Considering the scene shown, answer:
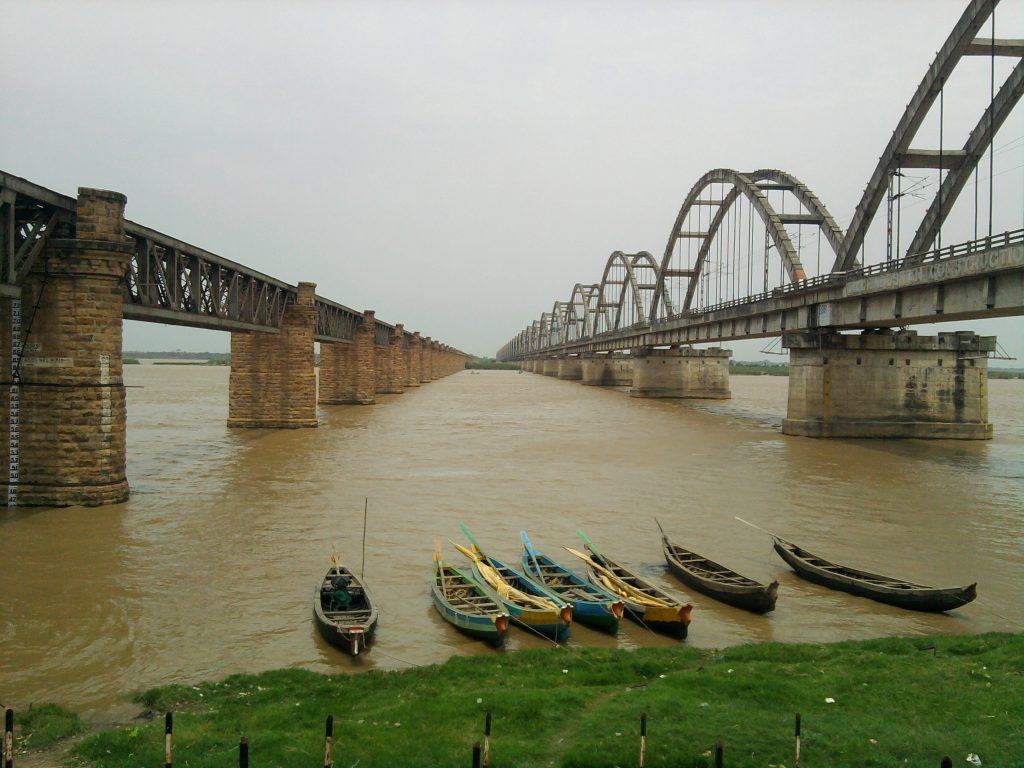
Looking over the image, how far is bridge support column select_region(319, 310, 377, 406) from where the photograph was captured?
6309 cm

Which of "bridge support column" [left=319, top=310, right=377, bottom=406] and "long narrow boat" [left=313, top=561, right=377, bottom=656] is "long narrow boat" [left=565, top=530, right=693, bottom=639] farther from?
"bridge support column" [left=319, top=310, right=377, bottom=406]

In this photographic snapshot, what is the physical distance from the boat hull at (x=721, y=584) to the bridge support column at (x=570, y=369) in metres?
151

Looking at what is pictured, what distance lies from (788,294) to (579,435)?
1452cm

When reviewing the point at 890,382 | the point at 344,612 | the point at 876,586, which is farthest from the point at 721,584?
the point at 890,382

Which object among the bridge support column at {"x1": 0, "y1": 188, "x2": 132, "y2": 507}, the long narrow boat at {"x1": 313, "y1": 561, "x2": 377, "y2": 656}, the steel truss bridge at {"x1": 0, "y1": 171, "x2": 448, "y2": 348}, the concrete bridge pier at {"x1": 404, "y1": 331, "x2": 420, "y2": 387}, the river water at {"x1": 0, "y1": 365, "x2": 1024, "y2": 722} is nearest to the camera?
the long narrow boat at {"x1": 313, "y1": 561, "x2": 377, "y2": 656}

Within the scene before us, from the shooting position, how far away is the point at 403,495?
2327 cm

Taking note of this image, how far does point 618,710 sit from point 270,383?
1438 inches

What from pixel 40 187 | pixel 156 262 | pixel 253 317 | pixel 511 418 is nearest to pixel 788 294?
pixel 511 418

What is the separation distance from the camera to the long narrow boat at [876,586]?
12738mm

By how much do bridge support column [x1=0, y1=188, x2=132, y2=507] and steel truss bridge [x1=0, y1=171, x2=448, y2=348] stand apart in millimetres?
637

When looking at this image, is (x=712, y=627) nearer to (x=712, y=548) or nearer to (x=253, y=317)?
(x=712, y=548)

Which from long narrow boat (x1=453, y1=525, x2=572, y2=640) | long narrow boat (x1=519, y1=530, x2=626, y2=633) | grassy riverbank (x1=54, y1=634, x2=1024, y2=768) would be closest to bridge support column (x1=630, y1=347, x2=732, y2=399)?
long narrow boat (x1=519, y1=530, x2=626, y2=633)

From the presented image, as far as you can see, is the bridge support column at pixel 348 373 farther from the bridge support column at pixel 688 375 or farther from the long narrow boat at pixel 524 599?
the long narrow boat at pixel 524 599

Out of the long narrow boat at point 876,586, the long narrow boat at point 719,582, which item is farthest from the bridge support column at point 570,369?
the long narrow boat at point 719,582
